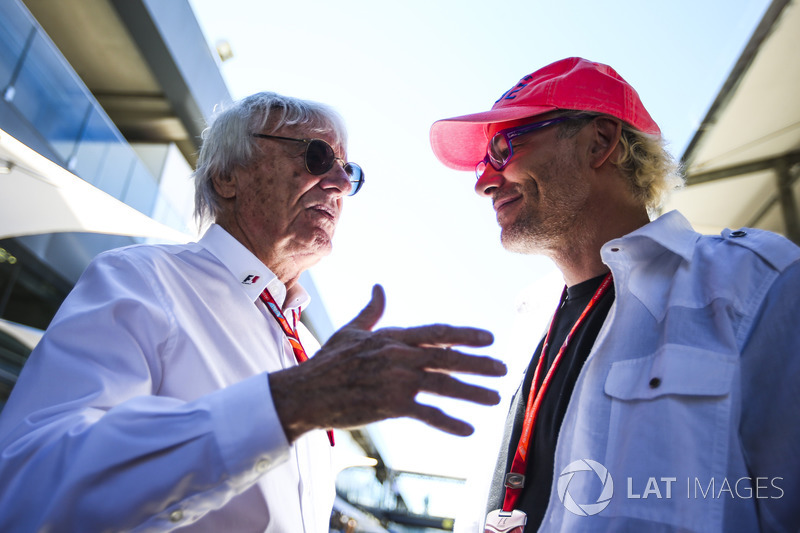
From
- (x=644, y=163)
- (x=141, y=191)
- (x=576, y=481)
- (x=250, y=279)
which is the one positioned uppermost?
(x=141, y=191)

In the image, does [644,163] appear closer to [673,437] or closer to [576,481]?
[673,437]

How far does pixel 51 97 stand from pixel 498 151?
700 centimetres

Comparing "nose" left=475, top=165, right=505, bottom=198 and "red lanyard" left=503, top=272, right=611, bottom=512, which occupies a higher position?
"nose" left=475, top=165, right=505, bottom=198

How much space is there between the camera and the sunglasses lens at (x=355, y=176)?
116 inches

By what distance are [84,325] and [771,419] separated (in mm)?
1809

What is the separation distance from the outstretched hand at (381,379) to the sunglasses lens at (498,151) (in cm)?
161

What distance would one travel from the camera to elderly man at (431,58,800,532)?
147 cm

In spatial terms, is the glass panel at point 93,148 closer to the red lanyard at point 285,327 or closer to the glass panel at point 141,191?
the glass panel at point 141,191

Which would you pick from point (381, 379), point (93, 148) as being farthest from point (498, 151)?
point (93, 148)

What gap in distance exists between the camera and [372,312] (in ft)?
4.43

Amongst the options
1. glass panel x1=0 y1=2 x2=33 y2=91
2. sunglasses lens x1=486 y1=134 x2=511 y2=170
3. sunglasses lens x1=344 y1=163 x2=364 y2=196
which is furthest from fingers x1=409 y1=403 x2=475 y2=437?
glass panel x1=0 y1=2 x2=33 y2=91

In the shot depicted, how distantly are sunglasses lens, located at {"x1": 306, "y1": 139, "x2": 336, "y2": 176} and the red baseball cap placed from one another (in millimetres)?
591

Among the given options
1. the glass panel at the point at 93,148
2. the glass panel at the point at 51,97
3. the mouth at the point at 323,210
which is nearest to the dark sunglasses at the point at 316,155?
the mouth at the point at 323,210

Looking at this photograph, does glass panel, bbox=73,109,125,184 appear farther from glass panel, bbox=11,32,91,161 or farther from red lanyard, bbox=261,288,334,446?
red lanyard, bbox=261,288,334,446
